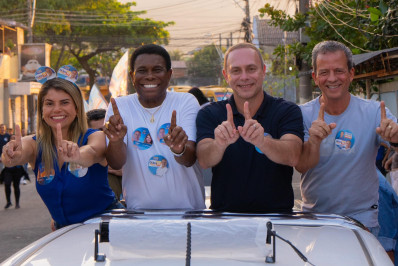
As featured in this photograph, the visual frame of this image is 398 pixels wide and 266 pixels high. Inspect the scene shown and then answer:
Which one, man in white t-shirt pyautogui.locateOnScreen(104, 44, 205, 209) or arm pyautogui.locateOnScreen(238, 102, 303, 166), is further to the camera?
man in white t-shirt pyautogui.locateOnScreen(104, 44, 205, 209)

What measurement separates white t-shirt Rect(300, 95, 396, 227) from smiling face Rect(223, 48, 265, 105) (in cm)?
45

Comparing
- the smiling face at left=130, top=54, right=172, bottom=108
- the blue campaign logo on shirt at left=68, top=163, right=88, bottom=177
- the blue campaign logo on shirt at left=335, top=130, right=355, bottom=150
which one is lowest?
the blue campaign logo on shirt at left=68, top=163, right=88, bottom=177

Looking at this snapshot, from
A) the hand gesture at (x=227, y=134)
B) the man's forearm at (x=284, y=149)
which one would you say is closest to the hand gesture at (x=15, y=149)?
the hand gesture at (x=227, y=134)

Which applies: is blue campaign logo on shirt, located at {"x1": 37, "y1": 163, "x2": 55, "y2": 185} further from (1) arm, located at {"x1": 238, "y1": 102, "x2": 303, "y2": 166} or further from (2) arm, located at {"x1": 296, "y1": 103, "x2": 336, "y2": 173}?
(2) arm, located at {"x1": 296, "y1": 103, "x2": 336, "y2": 173}

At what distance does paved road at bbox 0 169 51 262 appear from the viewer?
9.61 metres

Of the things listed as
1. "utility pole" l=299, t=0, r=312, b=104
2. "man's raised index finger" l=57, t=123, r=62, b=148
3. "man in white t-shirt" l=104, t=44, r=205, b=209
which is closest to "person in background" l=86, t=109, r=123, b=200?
"man in white t-shirt" l=104, t=44, r=205, b=209

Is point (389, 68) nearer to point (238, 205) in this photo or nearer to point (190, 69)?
point (238, 205)

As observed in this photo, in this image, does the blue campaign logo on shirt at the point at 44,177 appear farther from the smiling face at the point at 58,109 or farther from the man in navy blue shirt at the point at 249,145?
the man in navy blue shirt at the point at 249,145

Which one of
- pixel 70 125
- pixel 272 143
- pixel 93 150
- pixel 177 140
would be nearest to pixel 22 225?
pixel 70 125

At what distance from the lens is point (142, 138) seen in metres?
3.75

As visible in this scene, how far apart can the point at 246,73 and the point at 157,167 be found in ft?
2.40

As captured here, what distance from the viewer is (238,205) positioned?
3424 millimetres

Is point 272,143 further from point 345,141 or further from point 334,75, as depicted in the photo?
point 334,75

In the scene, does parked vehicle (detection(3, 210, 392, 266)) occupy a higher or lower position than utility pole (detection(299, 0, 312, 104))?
lower
